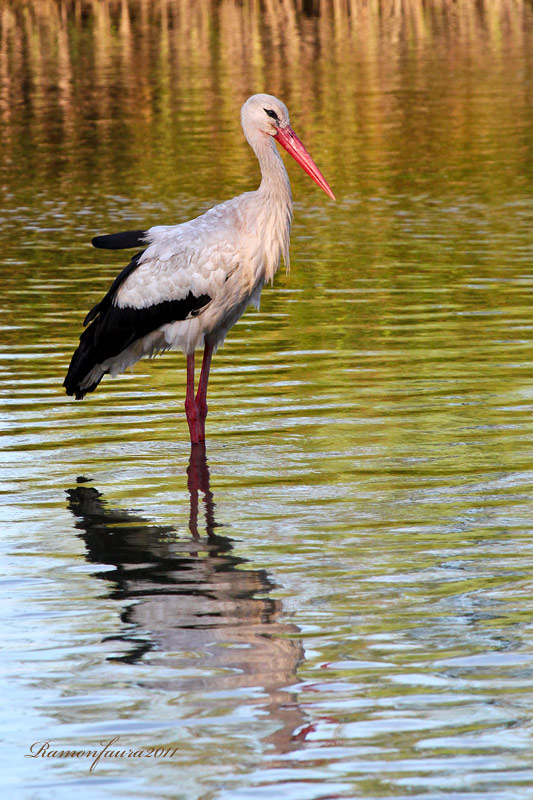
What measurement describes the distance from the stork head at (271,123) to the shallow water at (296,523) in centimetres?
171

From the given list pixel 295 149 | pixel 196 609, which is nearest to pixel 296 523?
pixel 196 609

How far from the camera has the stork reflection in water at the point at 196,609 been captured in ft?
19.0

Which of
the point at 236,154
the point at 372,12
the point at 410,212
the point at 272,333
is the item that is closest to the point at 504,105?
the point at 236,154

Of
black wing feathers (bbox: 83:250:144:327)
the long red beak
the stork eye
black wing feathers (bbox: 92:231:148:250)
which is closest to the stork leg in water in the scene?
black wing feathers (bbox: 83:250:144:327)

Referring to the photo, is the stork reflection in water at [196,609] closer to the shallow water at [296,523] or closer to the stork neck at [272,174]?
the shallow water at [296,523]

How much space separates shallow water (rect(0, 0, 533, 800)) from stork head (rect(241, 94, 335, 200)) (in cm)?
171

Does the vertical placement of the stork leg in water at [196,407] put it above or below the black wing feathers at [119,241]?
below

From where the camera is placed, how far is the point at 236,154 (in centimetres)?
2797

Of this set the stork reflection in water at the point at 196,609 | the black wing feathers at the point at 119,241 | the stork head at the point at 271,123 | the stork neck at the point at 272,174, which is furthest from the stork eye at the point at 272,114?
the stork reflection in water at the point at 196,609

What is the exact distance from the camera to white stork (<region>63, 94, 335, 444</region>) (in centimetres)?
996

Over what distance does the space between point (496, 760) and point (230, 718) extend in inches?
39.1

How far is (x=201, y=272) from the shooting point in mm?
9938

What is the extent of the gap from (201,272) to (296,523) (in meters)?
2.52

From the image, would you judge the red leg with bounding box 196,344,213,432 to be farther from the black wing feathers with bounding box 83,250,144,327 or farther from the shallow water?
the black wing feathers with bounding box 83,250,144,327
